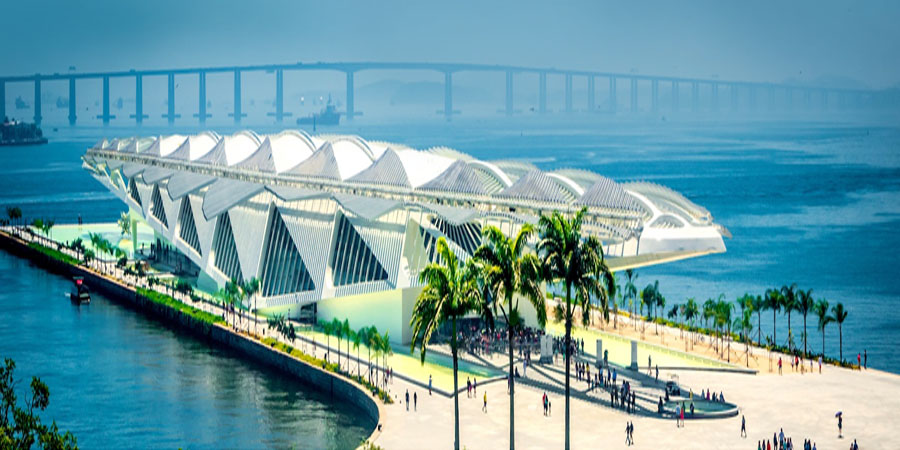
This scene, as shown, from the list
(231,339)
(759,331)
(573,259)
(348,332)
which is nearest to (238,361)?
(231,339)

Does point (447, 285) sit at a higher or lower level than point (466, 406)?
higher

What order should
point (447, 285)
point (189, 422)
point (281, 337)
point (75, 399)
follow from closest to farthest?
point (447, 285) → point (189, 422) → point (75, 399) → point (281, 337)

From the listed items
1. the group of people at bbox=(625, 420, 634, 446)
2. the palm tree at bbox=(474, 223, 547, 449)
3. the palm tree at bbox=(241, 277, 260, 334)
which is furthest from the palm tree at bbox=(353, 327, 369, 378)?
the palm tree at bbox=(474, 223, 547, 449)

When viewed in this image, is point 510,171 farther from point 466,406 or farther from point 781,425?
point 781,425

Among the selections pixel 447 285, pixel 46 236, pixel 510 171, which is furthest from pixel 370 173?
pixel 46 236

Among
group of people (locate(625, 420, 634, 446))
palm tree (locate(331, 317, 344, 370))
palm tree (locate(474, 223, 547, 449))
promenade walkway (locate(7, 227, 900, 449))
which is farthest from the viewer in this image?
palm tree (locate(331, 317, 344, 370))

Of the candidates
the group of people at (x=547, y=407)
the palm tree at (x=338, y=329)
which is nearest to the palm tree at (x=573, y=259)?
the group of people at (x=547, y=407)

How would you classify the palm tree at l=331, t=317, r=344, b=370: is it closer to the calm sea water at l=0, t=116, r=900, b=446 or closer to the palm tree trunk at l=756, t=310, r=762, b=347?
the calm sea water at l=0, t=116, r=900, b=446
